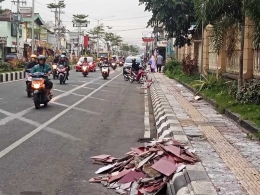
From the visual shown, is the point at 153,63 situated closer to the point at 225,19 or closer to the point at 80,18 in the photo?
the point at 225,19

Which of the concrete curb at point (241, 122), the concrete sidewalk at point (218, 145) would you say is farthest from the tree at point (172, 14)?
the concrete sidewalk at point (218, 145)

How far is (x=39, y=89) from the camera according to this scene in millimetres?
13844

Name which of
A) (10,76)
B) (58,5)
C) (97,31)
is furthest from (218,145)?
(97,31)

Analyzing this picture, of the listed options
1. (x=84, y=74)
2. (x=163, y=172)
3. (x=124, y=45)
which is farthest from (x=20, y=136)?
(x=124, y=45)

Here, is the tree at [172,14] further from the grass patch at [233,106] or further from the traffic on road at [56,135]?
the traffic on road at [56,135]

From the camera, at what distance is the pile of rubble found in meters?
5.72

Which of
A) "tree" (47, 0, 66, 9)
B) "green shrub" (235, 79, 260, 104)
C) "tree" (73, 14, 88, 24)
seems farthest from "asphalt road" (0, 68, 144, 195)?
"tree" (73, 14, 88, 24)

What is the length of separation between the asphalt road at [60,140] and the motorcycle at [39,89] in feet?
0.92

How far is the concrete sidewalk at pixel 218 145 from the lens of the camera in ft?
17.5

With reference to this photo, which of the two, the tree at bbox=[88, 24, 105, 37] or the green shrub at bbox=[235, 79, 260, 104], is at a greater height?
the tree at bbox=[88, 24, 105, 37]

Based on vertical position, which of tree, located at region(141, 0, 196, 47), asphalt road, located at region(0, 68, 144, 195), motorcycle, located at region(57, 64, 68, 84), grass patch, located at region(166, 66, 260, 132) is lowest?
asphalt road, located at region(0, 68, 144, 195)

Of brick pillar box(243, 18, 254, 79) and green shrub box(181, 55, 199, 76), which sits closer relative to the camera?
brick pillar box(243, 18, 254, 79)

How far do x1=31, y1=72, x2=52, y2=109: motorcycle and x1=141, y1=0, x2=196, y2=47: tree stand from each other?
37.1 ft

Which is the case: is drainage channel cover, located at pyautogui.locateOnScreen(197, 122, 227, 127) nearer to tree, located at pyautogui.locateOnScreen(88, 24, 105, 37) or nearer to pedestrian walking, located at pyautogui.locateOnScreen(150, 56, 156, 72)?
pedestrian walking, located at pyautogui.locateOnScreen(150, 56, 156, 72)
